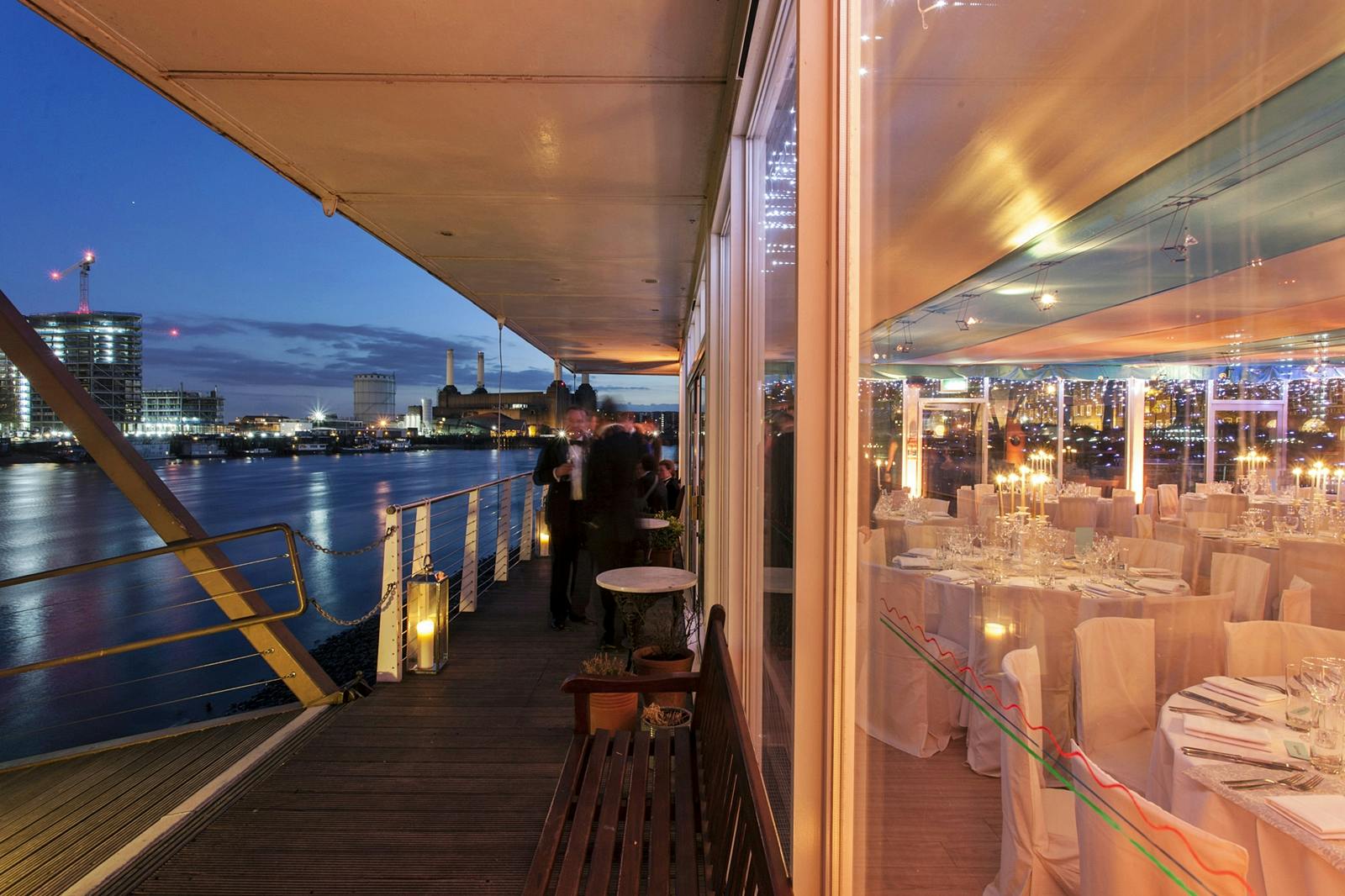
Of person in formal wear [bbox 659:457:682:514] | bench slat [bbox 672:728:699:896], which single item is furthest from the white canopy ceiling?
person in formal wear [bbox 659:457:682:514]

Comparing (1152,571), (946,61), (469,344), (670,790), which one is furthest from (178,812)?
(469,344)

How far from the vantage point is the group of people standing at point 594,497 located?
4715 mm

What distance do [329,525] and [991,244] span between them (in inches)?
1417

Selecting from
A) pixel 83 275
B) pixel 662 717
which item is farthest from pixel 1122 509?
pixel 83 275

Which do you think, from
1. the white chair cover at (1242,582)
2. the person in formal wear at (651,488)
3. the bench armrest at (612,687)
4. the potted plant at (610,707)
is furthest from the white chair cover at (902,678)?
the person in formal wear at (651,488)

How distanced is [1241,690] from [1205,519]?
0.27m

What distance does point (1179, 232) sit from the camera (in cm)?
51

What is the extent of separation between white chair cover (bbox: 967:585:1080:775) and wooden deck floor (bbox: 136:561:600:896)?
1658mm

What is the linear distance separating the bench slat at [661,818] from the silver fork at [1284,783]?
1.10 meters

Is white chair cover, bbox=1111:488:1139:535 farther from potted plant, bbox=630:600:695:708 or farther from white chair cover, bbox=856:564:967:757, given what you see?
potted plant, bbox=630:600:695:708

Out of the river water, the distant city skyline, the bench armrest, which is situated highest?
the distant city skyline

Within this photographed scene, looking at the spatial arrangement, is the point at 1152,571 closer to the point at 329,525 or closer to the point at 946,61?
the point at 946,61

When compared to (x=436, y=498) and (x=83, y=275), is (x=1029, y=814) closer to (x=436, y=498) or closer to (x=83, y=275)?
(x=436, y=498)

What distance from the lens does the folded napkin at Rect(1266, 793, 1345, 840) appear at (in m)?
0.72
